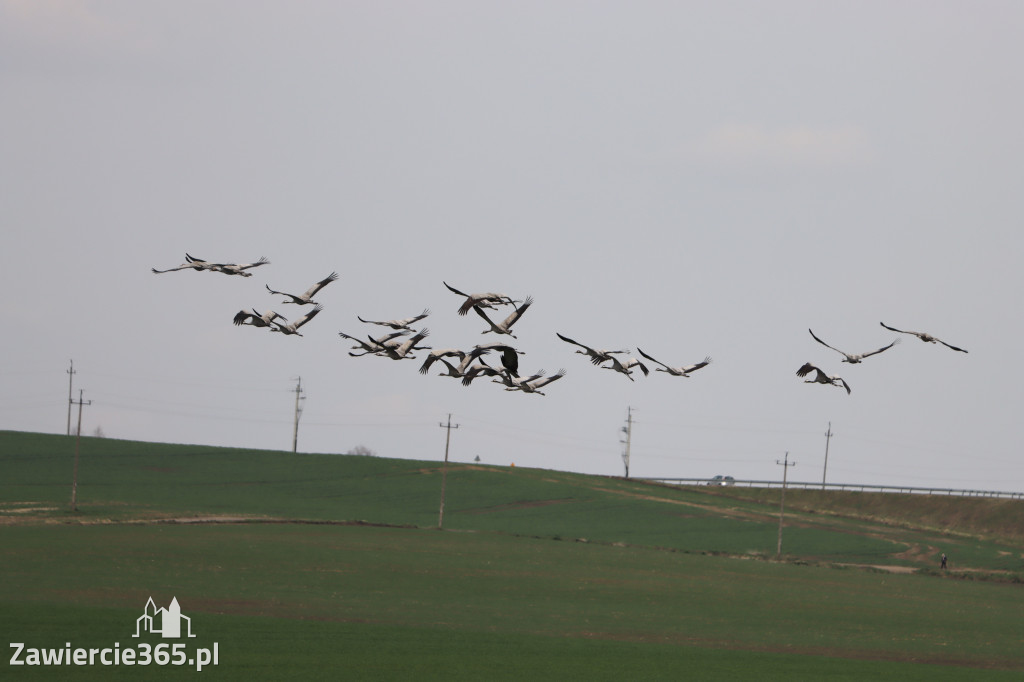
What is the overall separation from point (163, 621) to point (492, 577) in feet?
75.2

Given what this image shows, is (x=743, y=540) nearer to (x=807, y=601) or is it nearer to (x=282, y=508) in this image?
(x=807, y=601)

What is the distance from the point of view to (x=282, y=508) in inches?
3723

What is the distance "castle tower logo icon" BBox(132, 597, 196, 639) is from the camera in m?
41.2

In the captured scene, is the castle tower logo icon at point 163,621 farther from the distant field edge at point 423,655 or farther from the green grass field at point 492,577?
the green grass field at point 492,577

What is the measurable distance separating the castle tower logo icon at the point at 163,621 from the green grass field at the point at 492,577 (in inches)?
27.3

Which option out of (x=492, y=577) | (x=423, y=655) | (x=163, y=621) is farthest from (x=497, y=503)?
(x=423, y=655)

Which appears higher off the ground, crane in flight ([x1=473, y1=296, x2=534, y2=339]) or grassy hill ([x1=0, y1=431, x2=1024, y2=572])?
crane in flight ([x1=473, y1=296, x2=534, y2=339])

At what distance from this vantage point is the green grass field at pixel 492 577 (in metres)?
41.4

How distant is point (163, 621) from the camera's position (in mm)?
42844

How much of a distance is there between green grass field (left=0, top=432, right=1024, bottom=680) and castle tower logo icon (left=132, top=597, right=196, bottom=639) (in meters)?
0.69

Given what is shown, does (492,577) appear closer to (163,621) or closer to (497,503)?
(163,621)

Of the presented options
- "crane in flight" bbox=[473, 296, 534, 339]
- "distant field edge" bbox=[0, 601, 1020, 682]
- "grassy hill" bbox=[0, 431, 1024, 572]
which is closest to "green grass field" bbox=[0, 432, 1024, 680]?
"distant field edge" bbox=[0, 601, 1020, 682]

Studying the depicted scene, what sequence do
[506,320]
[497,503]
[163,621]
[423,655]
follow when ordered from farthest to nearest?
[497,503] < [163,621] < [423,655] < [506,320]

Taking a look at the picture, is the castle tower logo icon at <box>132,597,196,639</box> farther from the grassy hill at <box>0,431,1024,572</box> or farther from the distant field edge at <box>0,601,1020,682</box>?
the grassy hill at <box>0,431,1024,572</box>
